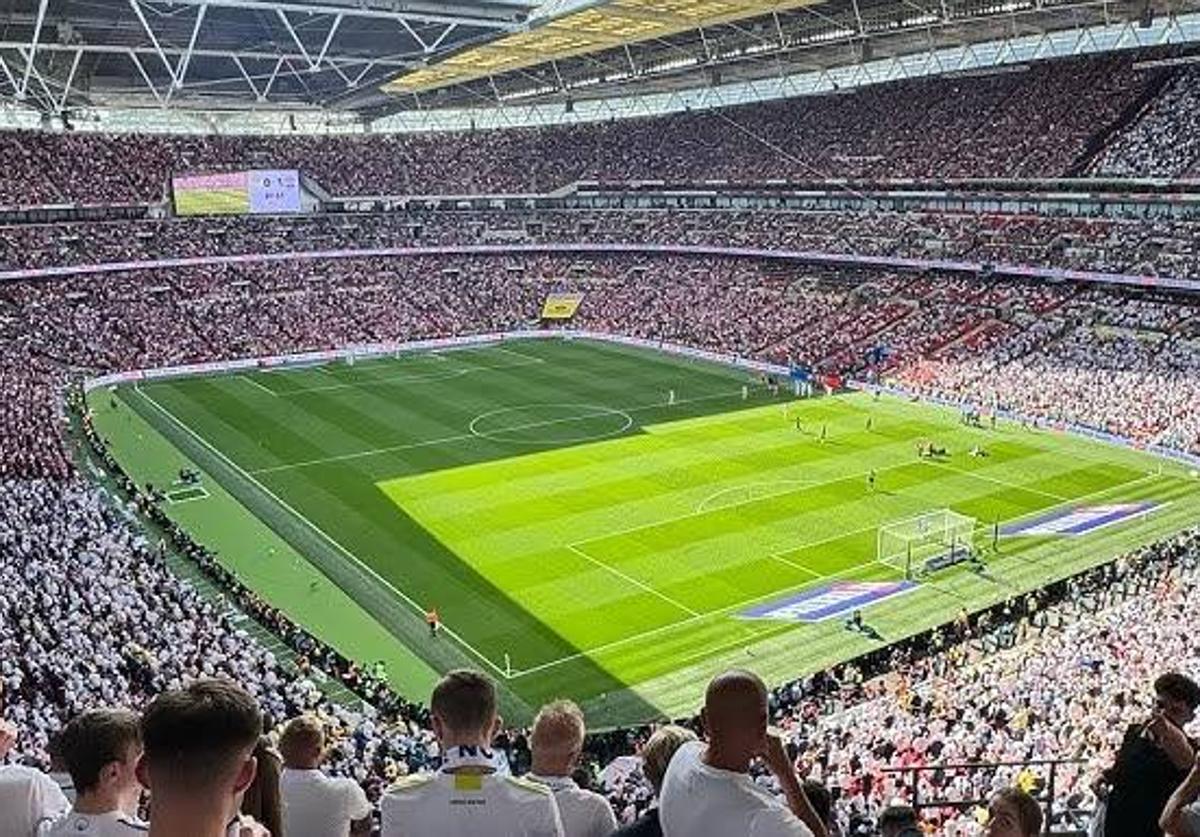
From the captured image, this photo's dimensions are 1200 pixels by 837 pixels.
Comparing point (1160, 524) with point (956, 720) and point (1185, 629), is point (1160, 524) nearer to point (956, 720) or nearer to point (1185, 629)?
point (1185, 629)

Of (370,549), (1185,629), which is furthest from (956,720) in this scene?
(370,549)

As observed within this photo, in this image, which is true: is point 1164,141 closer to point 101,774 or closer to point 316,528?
point 316,528

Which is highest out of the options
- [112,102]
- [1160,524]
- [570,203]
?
[112,102]

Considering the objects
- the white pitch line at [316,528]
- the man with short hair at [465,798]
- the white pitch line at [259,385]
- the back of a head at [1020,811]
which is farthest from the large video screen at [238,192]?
the back of a head at [1020,811]

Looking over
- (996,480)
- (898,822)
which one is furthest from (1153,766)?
(996,480)

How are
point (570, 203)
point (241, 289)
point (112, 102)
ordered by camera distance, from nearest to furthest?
point (241, 289)
point (112, 102)
point (570, 203)

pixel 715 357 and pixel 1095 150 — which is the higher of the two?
pixel 1095 150

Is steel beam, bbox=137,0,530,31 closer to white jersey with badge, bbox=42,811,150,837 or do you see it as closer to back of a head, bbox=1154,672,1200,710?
white jersey with badge, bbox=42,811,150,837
